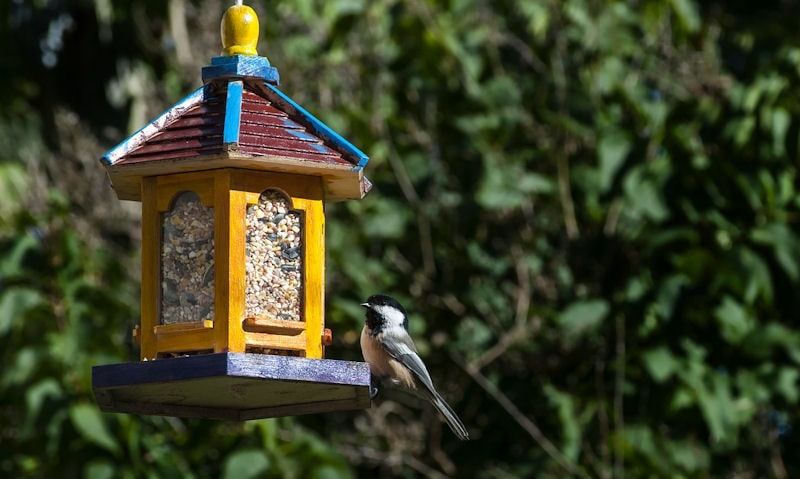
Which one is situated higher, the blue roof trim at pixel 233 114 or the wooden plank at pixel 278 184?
the blue roof trim at pixel 233 114

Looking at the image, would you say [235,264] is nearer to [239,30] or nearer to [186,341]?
[186,341]

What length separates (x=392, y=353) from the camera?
4.54 meters

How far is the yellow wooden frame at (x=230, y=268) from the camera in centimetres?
402

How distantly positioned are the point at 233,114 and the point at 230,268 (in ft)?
1.35

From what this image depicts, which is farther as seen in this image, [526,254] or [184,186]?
[526,254]

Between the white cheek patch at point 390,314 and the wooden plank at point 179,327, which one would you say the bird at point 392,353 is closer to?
the white cheek patch at point 390,314

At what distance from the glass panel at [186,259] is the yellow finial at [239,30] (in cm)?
42

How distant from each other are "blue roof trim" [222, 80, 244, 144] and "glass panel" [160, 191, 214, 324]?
27 centimetres

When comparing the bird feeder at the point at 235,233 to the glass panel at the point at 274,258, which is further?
the glass panel at the point at 274,258

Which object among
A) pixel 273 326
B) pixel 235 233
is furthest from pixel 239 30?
pixel 273 326

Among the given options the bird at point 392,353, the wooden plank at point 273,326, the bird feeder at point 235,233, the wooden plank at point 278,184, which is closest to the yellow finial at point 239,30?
the bird feeder at point 235,233

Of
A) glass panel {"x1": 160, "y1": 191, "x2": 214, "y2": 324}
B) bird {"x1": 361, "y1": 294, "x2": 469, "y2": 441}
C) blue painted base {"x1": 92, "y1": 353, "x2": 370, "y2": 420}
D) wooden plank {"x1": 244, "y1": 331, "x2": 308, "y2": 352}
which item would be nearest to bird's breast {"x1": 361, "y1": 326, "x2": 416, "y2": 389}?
bird {"x1": 361, "y1": 294, "x2": 469, "y2": 441}

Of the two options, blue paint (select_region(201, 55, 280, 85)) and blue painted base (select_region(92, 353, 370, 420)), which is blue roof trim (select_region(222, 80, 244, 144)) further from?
blue painted base (select_region(92, 353, 370, 420))

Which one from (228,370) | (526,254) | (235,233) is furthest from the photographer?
(526,254)
